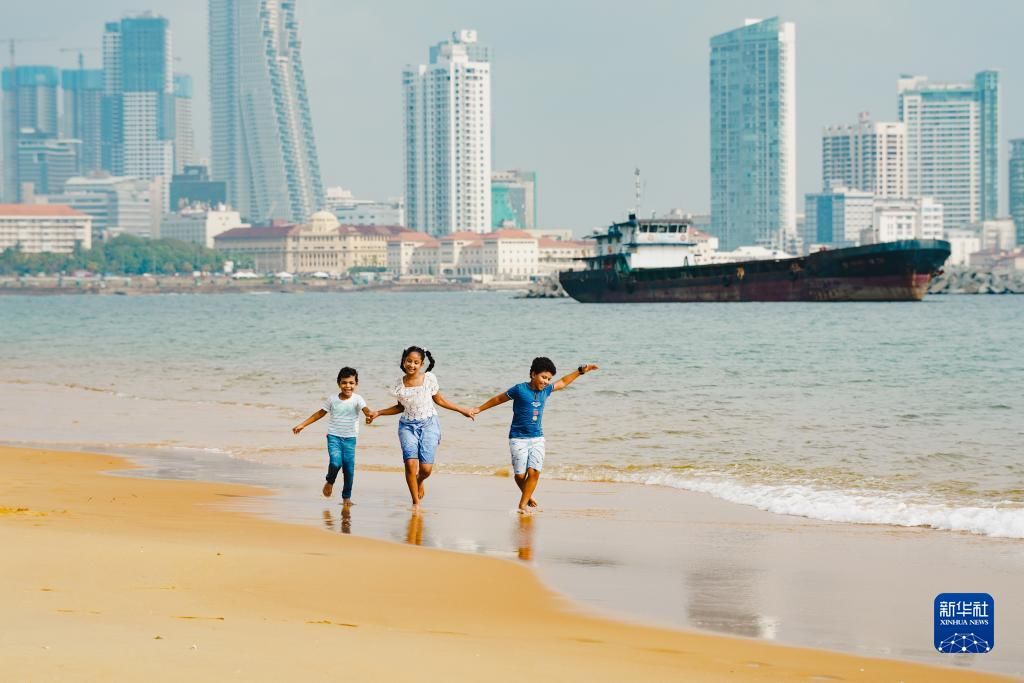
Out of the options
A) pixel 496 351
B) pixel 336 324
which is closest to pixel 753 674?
pixel 496 351

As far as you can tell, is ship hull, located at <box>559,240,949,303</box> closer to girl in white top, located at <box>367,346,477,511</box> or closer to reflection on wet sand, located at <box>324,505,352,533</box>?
girl in white top, located at <box>367,346,477,511</box>

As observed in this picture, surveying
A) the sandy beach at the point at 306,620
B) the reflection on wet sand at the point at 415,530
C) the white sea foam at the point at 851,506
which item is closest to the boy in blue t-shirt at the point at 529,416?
the reflection on wet sand at the point at 415,530

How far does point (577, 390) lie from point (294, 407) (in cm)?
554

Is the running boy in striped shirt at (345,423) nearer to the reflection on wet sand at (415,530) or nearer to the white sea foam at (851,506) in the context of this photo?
the reflection on wet sand at (415,530)

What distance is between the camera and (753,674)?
6.62 m

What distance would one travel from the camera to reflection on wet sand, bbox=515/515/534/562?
9.82 metres

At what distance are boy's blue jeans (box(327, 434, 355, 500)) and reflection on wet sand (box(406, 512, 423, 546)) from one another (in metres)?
0.78

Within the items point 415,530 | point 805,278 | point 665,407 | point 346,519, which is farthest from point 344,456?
point 805,278

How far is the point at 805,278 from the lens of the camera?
87375 mm

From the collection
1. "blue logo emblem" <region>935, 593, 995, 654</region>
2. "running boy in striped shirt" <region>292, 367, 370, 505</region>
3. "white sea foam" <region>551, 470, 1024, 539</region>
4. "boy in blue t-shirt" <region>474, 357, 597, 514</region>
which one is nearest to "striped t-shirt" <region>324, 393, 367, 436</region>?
"running boy in striped shirt" <region>292, 367, 370, 505</region>

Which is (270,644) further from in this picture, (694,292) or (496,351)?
(694,292)

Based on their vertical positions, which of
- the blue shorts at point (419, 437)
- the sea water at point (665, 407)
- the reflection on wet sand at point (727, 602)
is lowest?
the sea water at point (665, 407)

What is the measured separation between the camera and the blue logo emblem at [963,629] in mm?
6805

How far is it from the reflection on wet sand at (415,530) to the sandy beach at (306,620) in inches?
11.8
